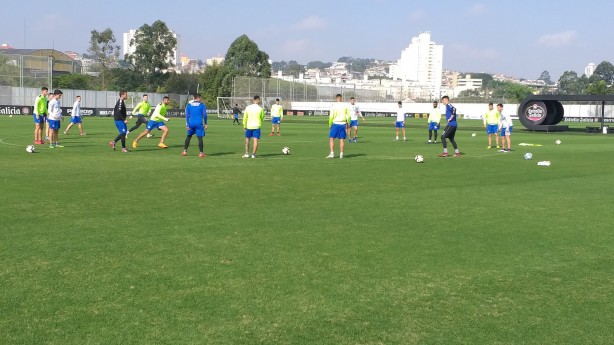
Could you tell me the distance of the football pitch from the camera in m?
4.89

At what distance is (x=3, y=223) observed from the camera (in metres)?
8.28

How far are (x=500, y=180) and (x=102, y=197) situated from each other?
8609mm

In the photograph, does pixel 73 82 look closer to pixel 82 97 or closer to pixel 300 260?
pixel 82 97

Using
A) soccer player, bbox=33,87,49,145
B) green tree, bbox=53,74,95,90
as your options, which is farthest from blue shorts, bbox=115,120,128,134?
green tree, bbox=53,74,95,90

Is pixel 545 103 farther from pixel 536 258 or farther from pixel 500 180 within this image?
pixel 536 258

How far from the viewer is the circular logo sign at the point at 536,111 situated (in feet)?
145

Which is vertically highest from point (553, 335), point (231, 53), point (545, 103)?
point (231, 53)

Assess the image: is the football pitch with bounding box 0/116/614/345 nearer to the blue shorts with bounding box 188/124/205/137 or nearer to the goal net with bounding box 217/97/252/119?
the blue shorts with bounding box 188/124/205/137

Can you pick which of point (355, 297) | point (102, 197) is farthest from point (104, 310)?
point (102, 197)

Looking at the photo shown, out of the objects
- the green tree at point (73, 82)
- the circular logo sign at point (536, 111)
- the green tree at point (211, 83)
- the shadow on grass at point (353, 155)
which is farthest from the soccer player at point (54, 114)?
the green tree at point (211, 83)

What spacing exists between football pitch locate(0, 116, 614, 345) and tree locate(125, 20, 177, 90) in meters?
96.9

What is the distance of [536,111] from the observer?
44.6 metres

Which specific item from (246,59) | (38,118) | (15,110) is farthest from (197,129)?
(246,59)

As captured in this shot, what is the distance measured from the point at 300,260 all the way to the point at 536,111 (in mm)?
41463
